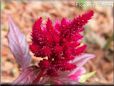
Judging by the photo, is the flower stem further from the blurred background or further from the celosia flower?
the blurred background

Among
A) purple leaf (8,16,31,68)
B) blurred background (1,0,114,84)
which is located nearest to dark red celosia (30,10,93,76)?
purple leaf (8,16,31,68)

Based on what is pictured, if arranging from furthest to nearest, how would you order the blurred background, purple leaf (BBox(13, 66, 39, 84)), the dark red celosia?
the blurred background → purple leaf (BBox(13, 66, 39, 84)) → the dark red celosia

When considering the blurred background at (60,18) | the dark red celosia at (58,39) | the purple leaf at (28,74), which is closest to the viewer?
the dark red celosia at (58,39)

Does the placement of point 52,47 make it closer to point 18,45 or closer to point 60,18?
point 18,45

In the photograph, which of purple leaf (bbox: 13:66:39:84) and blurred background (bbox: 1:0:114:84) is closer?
purple leaf (bbox: 13:66:39:84)

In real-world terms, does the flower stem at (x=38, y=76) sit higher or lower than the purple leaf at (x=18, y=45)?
lower

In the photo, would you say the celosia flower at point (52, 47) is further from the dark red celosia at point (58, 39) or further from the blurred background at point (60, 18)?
the blurred background at point (60, 18)

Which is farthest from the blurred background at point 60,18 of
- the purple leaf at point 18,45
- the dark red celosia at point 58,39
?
the dark red celosia at point 58,39

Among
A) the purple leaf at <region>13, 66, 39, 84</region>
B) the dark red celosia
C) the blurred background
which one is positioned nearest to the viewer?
the dark red celosia

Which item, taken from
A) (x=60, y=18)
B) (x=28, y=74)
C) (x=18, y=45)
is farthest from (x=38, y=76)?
(x=60, y=18)

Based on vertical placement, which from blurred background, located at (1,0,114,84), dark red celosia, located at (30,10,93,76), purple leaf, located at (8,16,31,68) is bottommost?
blurred background, located at (1,0,114,84)
